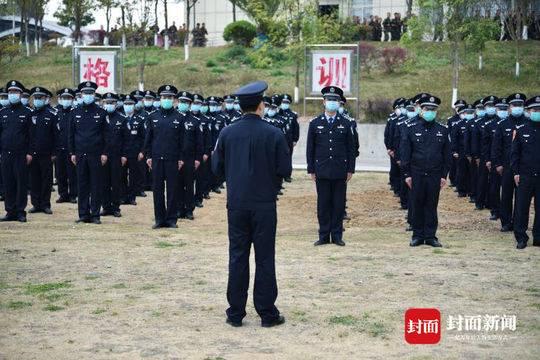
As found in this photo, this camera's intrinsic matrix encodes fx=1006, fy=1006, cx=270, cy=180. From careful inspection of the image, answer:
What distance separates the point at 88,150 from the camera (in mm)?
16125

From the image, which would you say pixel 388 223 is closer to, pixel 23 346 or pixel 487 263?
pixel 487 263

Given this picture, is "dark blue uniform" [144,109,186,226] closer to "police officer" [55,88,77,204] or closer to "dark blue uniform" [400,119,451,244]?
"dark blue uniform" [400,119,451,244]

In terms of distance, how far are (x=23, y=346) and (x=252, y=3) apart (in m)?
37.8

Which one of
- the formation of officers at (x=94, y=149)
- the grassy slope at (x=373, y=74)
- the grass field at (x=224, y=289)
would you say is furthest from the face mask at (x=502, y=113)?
the grassy slope at (x=373, y=74)

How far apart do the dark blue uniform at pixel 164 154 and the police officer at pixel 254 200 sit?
22.3ft

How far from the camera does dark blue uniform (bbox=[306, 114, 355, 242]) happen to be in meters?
14.2

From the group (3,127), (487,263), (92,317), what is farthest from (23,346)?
(3,127)

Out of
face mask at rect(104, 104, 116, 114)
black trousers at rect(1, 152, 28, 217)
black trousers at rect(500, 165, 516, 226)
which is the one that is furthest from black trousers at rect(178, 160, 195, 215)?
black trousers at rect(500, 165, 516, 226)

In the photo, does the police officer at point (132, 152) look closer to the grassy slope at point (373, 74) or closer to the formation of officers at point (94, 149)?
the formation of officers at point (94, 149)

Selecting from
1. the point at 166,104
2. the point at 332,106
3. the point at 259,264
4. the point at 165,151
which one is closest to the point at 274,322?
the point at 259,264

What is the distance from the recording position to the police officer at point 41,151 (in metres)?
17.1

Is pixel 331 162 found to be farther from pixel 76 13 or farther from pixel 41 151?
pixel 76 13

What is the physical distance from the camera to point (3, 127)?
53.3 ft

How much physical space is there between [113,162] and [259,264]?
31.9 feet
